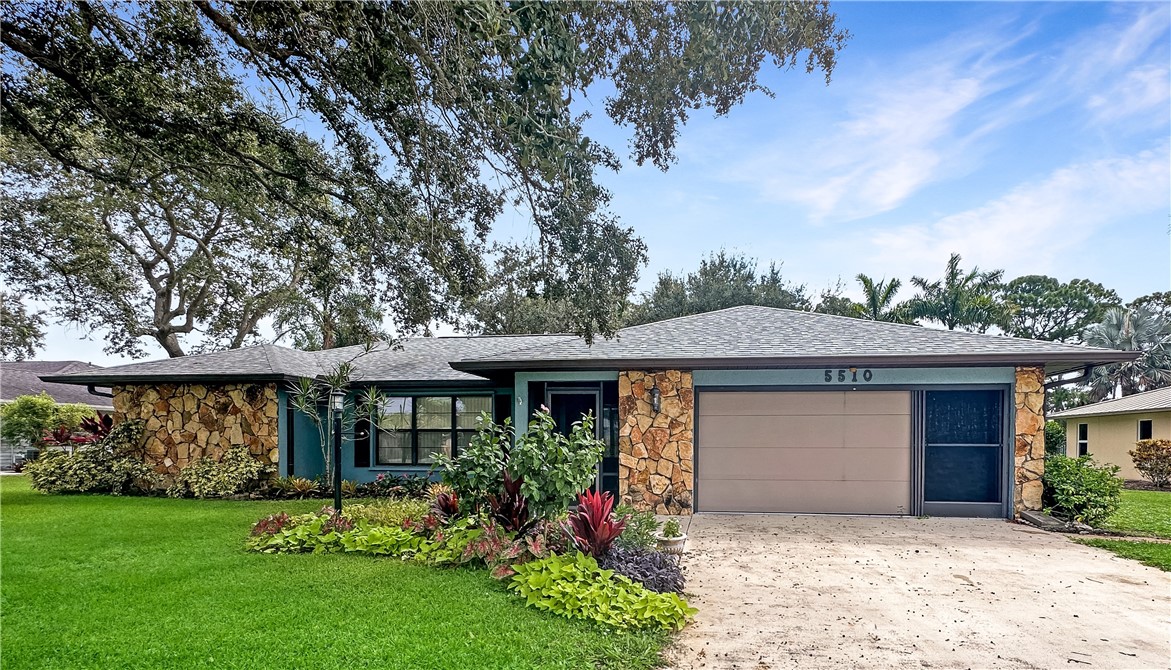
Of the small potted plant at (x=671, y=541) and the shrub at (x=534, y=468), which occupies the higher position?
the shrub at (x=534, y=468)

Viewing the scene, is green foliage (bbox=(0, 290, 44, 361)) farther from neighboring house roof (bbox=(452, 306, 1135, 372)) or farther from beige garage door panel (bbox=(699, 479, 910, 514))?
beige garage door panel (bbox=(699, 479, 910, 514))

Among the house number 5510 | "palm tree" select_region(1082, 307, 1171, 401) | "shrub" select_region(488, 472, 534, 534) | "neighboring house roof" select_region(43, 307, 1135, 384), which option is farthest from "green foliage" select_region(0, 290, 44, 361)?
"palm tree" select_region(1082, 307, 1171, 401)

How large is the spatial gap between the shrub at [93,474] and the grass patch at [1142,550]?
14922mm

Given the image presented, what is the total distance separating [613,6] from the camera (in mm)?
5148

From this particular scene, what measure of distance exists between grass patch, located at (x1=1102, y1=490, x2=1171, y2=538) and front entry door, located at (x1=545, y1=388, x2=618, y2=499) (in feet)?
22.4

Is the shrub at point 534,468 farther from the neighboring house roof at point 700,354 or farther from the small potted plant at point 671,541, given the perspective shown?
the neighboring house roof at point 700,354

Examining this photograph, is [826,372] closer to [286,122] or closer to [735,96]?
[735,96]

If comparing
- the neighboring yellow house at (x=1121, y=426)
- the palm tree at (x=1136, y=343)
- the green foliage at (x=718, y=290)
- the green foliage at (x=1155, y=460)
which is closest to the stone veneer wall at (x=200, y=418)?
the green foliage at (x=718, y=290)

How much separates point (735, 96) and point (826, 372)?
5.15 m

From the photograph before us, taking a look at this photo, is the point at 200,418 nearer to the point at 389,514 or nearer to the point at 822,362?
the point at 389,514

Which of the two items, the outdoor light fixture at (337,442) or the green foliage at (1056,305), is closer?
the outdoor light fixture at (337,442)

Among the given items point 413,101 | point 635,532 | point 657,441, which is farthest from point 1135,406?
point 413,101

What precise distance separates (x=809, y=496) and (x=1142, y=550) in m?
3.82

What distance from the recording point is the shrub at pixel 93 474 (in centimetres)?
1201
